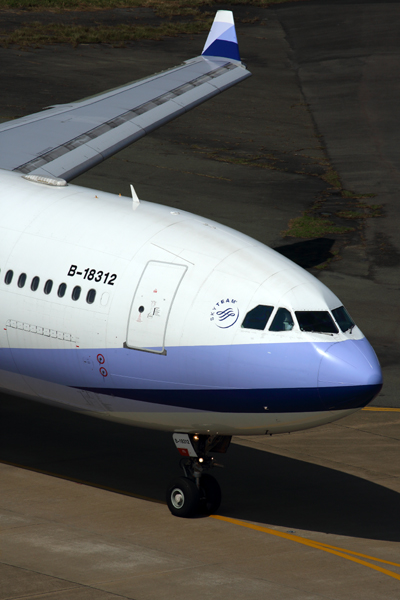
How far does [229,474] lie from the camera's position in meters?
20.8

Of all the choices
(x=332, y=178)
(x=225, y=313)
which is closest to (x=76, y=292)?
(x=225, y=313)

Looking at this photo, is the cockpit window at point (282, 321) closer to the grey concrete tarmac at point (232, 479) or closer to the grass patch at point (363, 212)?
the grey concrete tarmac at point (232, 479)

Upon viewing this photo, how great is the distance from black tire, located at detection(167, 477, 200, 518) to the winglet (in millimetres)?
20938

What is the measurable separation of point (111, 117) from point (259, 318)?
608 inches

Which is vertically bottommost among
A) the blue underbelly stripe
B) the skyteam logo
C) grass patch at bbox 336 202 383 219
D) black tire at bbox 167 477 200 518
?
grass patch at bbox 336 202 383 219

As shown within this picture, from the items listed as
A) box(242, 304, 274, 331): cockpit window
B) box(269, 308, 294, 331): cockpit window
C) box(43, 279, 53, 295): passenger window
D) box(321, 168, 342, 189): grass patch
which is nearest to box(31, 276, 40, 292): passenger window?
box(43, 279, 53, 295): passenger window

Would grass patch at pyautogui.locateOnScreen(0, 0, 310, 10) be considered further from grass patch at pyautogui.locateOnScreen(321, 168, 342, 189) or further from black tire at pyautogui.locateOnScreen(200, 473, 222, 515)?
black tire at pyautogui.locateOnScreen(200, 473, 222, 515)

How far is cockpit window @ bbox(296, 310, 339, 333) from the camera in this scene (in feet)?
52.3

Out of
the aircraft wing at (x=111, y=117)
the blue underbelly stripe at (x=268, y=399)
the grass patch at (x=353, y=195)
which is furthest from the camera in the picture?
the grass patch at (x=353, y=195)

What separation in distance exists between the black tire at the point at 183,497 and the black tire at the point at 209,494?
21cm

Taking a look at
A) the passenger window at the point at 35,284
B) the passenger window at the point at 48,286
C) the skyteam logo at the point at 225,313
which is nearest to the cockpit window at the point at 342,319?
the skyteam logo at the point at 225,313

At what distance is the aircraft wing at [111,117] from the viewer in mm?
26094

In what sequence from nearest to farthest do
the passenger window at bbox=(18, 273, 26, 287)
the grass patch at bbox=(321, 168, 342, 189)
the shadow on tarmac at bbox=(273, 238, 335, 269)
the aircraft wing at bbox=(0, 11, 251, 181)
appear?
the passenger window at bbox=(18, 273, 26, 287) < the aircraft wing at bbox=(0, 11, 251, 181) < the shadow on tarmac at bbox=(273, 238, 335, 269) < the grass patch at bbox=(321, 168, 342, 189)

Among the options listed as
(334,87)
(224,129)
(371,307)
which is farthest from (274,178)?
(334,87)
